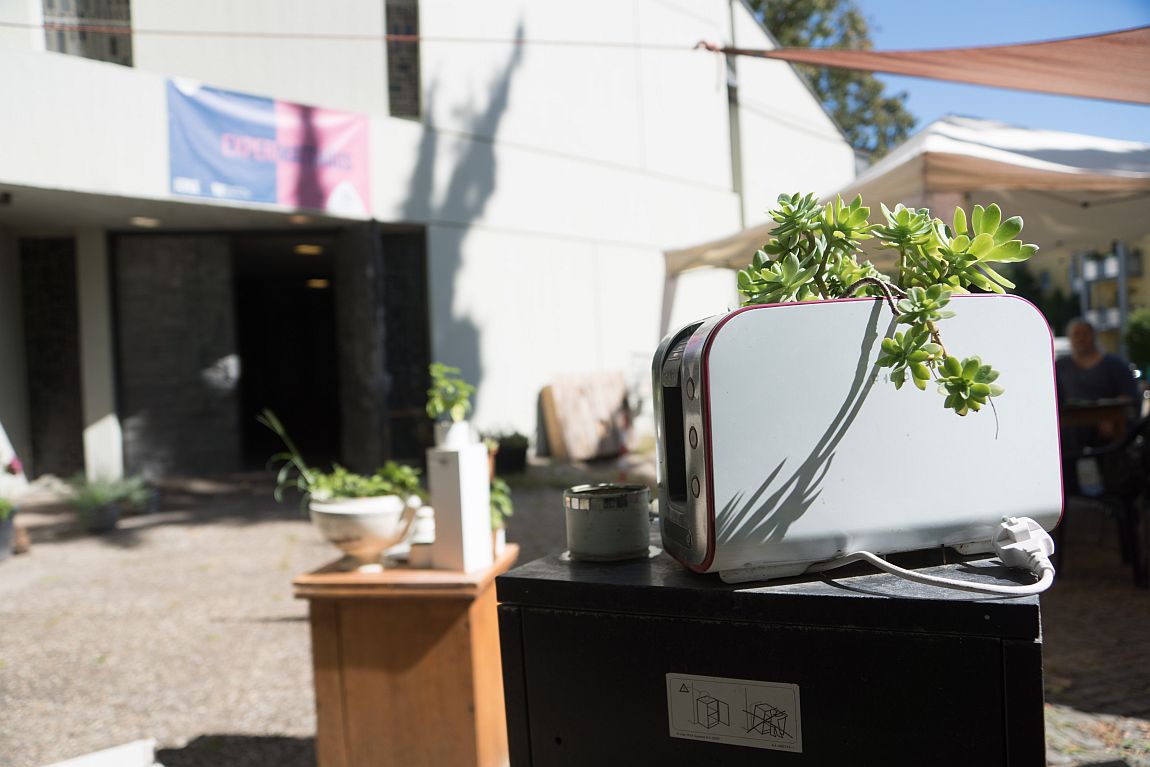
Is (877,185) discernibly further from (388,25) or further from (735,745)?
(388,25)

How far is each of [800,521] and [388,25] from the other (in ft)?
30.4

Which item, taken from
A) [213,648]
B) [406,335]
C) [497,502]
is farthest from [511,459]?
[497,502]

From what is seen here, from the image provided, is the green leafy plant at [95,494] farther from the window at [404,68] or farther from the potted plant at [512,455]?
the window at [404,68]

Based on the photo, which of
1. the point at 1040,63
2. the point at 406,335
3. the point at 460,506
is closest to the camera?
the point at 460,506

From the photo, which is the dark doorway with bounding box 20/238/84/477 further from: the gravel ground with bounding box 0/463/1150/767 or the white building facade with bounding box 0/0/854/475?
the gravel ground with bounding box 0/463/1150/767

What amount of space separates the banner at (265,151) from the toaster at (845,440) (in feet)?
24.1

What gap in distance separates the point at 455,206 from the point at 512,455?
2806 millimetres

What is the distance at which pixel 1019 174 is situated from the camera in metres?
4.33

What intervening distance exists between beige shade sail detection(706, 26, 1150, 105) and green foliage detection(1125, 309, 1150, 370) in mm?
24797

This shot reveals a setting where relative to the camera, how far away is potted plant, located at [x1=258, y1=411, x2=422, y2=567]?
255cm

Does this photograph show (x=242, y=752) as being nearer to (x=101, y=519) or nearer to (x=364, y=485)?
(x=364, y=485)

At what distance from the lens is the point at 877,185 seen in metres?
4.58

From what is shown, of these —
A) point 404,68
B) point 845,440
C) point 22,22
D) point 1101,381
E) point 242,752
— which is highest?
point 404,68

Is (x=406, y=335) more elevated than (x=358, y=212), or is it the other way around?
(x=358, y=212)
